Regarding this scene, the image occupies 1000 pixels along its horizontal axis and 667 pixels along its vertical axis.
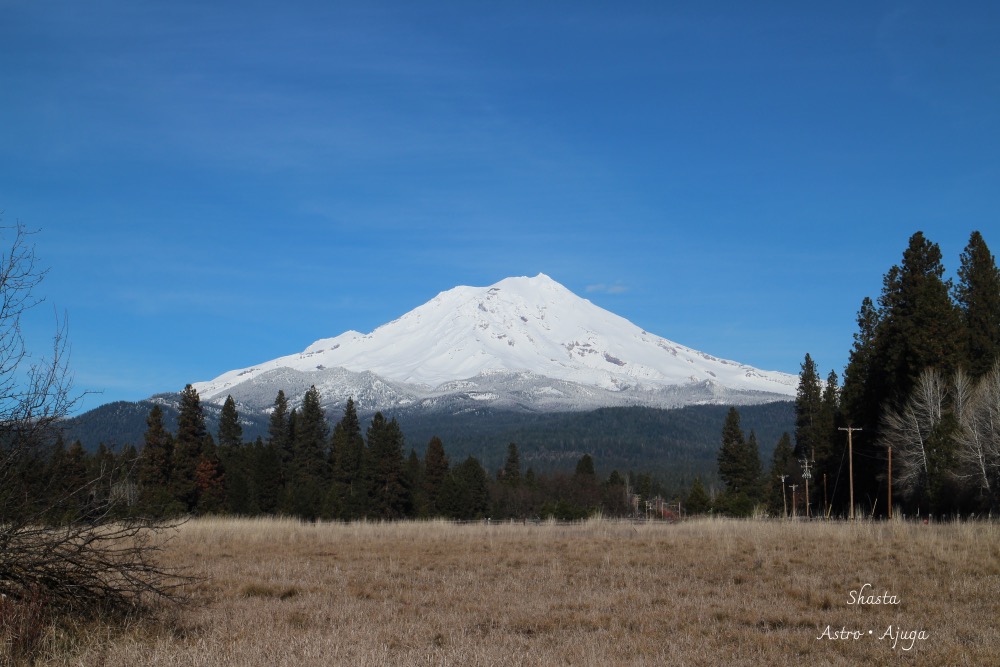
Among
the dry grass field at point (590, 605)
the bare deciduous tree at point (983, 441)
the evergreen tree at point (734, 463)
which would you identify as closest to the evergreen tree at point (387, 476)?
the evergreen tree at point (734, 463)

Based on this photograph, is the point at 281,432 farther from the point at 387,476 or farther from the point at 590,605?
the point at 590,605

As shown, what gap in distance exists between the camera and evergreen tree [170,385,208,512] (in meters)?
55.1

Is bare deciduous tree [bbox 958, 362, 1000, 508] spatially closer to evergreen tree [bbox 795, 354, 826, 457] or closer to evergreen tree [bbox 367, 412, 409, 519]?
evergreen tree [bbox 795, 354, 826, 457]

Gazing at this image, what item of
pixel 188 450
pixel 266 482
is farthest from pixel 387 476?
pixel 188 450

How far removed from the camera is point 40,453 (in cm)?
904

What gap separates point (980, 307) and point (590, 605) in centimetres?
4379

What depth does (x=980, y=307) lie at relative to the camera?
4678 centimetres

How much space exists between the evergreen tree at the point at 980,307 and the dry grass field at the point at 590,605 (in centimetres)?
2740

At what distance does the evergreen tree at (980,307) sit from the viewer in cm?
4453

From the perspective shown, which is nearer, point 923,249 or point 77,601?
point 77,601

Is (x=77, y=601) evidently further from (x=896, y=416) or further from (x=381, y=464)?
(x=381, y=464)

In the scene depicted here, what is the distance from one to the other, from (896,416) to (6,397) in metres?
41.8

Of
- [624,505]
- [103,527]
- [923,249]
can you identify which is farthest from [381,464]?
[103,527]

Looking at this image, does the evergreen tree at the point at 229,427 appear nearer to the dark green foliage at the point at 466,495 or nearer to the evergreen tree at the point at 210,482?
the evergreen tree at the point at 210,482
